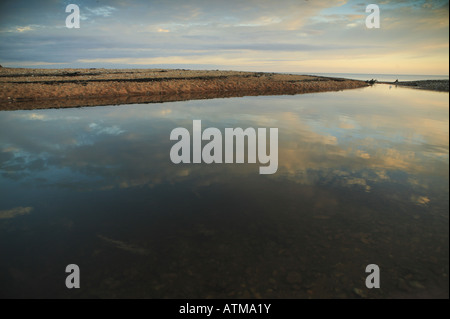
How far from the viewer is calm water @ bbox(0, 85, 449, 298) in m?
4.48

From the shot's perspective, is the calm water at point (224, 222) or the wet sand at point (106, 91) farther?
the wet sand at point (106, 91)

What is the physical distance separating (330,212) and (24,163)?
11817 millimetres

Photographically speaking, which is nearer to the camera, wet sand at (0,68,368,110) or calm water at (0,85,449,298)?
calm water at (0,85,449,298)

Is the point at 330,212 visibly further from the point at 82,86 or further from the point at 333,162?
the point at 82,86

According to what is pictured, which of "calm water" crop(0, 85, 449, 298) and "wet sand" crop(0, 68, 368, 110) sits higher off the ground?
"wet sand" crop(0, 68, 368, 110)

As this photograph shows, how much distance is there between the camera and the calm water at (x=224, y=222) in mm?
4484

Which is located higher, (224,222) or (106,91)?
(106,91)

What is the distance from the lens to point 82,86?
111 ft

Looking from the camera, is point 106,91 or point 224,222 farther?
point 106,91

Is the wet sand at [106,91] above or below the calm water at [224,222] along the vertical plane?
above

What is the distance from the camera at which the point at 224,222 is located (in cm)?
611
